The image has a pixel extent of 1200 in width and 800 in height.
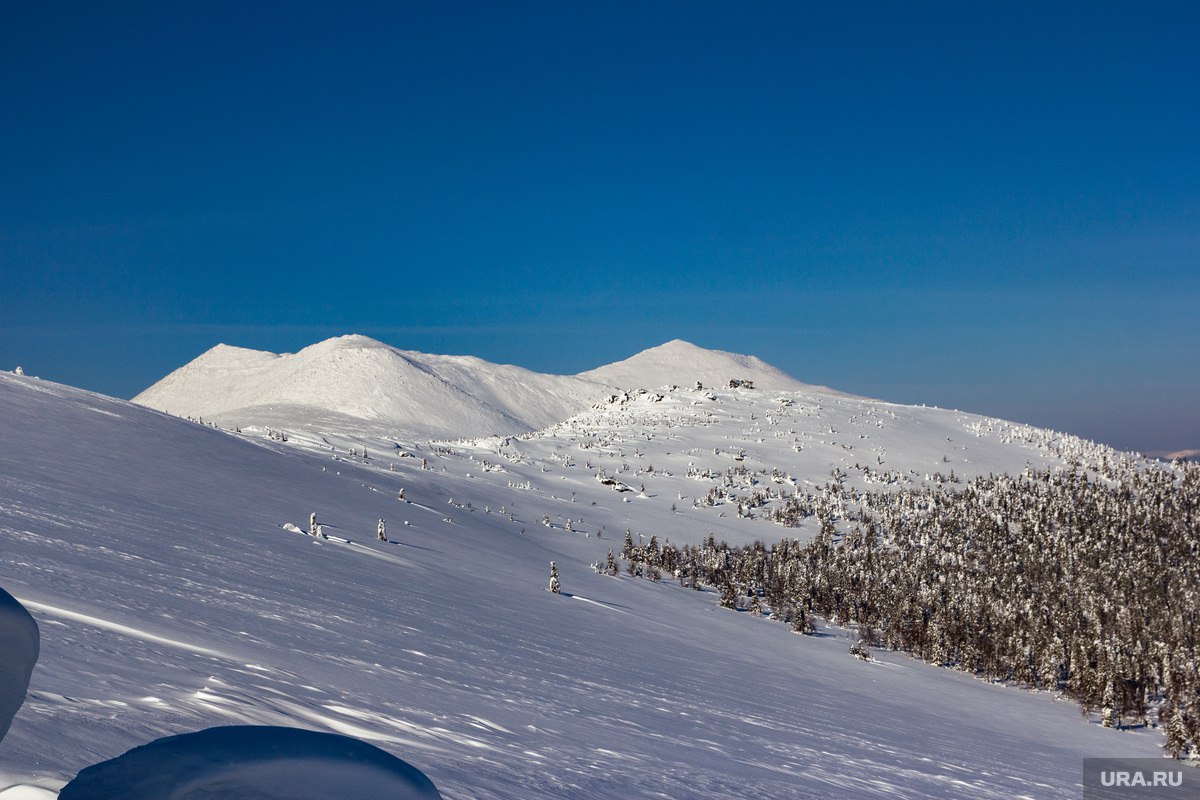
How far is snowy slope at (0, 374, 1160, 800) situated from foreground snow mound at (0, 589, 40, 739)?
94 cm

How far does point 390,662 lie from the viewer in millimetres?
7707

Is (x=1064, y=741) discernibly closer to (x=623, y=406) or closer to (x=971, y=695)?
(x=971, y=695)

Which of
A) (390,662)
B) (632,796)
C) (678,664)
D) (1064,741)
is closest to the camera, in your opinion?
(632,796)

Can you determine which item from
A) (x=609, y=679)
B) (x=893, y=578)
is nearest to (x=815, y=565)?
(x=893, y=578)

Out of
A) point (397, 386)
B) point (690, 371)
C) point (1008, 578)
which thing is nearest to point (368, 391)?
point (397, 386)

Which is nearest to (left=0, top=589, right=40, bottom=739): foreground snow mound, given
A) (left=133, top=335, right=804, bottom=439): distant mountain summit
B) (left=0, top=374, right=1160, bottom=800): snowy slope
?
(left=0, top=374, right=1160, bottom=800): snowy slope

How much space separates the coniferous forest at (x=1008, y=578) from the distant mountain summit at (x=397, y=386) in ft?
234

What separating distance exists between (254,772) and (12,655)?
61 centimetres

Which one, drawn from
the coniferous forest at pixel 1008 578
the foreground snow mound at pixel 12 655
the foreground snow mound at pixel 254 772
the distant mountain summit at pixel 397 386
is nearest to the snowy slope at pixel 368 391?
the distant mountain summit at pixel 397 386

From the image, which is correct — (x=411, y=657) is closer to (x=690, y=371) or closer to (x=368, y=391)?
(x=368, y=391)

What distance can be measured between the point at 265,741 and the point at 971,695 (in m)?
27.2

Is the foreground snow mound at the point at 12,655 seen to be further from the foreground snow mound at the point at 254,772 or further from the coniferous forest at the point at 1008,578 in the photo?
the coniferous forest at the point at 1008,578

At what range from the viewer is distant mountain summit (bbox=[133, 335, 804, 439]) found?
12369cm

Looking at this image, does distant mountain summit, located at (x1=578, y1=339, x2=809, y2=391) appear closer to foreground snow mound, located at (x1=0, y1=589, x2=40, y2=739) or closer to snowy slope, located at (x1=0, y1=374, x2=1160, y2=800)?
snowy slope, located at (x1=0, y1=374, x2=1160, y2=800)
